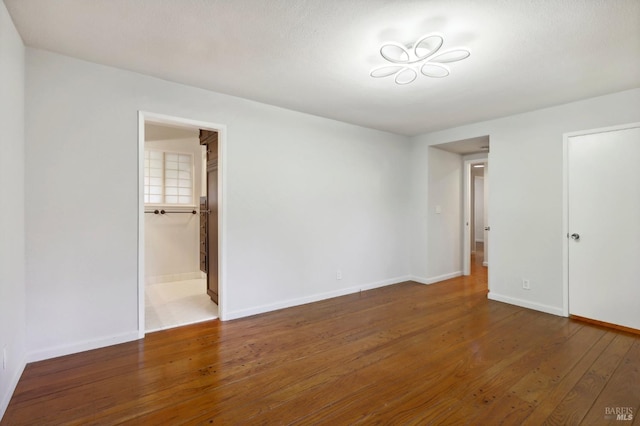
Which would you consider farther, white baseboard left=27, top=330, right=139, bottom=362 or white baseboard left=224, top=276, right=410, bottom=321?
white baseboard left=224, top=276, right=410, bottom=321

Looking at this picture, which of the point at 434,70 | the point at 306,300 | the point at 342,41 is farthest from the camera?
the point at 306,300

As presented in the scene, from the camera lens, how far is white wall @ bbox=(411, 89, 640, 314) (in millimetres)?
3539

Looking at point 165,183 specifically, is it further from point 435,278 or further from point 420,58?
point 435,278

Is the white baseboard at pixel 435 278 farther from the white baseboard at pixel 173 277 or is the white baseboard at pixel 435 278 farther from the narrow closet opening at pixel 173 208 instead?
the white baseboard at pixel 173 277

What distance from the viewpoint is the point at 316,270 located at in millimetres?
4254

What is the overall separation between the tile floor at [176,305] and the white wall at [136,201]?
41cm

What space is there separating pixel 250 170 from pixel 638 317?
Answer: 436 centimetres

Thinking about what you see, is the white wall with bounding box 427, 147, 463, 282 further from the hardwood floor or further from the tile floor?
the tile floor

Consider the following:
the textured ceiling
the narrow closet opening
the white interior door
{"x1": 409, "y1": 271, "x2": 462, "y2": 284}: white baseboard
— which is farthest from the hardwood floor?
the textured ceiling

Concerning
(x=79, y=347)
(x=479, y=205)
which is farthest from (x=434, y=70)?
(x=479, y=205)

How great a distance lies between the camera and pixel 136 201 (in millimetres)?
2916

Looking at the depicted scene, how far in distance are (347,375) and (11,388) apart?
7.45 feet

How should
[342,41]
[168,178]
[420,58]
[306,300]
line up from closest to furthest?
[342,41] < [420,58] < [306,300] < [168,178]

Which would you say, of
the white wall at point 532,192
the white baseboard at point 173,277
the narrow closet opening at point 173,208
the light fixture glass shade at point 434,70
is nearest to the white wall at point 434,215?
the white wall at point 532,192
